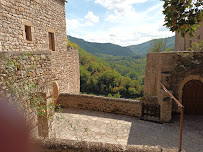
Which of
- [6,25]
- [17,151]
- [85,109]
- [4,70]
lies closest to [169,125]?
[85,109]

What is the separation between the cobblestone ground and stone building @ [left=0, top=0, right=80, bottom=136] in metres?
1.71

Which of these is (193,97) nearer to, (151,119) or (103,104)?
(151,119)

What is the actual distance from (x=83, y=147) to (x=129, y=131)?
145 inches

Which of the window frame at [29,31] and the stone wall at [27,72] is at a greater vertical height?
the window frame at [29,31]

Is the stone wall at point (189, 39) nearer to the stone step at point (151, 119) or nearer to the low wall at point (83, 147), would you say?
the stone step at point (151, 119)

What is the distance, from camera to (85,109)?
26.0ft

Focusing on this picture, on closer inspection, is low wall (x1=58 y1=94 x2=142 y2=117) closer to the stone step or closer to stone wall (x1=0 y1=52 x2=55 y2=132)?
the stone step

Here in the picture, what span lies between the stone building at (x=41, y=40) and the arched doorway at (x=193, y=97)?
6626 mm

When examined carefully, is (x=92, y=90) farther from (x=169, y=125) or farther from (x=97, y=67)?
(x=169, y=125)

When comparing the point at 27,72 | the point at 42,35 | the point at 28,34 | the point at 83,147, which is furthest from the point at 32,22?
the point at 83,147

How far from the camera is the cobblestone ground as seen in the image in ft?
16.4

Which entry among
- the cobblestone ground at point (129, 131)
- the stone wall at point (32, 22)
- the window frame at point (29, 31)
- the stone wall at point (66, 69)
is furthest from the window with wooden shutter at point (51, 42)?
the cobblestone ground at point (129, 131)

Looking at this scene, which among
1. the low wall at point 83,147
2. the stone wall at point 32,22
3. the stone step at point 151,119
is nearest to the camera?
the low wall at point 83,147

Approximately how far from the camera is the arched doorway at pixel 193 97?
6797 mm
